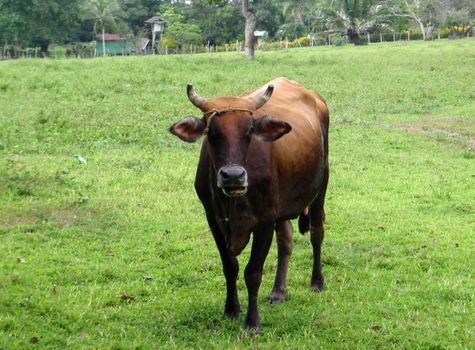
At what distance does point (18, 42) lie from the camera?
206ft

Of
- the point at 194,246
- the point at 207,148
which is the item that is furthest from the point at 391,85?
the point at 207,148


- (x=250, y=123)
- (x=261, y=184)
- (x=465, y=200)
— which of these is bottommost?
(x=465, y=200)

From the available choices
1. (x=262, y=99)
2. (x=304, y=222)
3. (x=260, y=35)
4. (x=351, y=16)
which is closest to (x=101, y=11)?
(x=260, y=35)

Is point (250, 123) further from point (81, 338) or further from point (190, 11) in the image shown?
point (190, 11)

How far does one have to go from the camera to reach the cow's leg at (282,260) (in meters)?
7.11

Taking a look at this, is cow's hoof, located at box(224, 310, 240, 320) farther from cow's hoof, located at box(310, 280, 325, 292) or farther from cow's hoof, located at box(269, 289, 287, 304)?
cow's hoof, located at box(310, 280, 325, 292)

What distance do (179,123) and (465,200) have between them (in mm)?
6823

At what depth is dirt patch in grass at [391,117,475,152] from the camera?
17.8m

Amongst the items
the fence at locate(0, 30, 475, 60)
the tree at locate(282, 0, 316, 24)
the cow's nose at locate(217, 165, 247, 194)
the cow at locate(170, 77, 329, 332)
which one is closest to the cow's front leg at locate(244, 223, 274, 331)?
the cow at locate(170, 77, 329, 332)

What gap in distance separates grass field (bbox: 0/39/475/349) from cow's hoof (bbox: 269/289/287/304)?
11 cm

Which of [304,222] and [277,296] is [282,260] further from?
[304,222]

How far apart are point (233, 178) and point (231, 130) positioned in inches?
19.6

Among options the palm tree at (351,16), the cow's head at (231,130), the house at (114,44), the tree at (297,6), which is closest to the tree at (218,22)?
the tree at (297,6)

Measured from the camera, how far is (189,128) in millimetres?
5973
